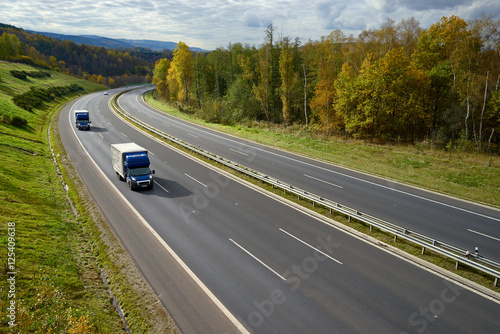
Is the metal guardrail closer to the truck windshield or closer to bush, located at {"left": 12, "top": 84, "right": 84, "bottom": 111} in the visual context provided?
the truck windshield

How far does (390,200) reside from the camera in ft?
66.8

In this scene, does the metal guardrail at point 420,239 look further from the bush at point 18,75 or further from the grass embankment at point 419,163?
the bush at point 18,75

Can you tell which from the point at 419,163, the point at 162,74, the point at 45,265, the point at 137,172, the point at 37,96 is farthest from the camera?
the point at 162,74

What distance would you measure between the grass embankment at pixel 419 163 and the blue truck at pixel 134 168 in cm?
1863

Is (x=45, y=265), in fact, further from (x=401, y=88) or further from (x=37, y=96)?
(x=37, y=96)

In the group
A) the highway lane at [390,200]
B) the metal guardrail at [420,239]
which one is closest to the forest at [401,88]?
the highway lane at [390,200]

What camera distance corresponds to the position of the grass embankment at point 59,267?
938 centimetres

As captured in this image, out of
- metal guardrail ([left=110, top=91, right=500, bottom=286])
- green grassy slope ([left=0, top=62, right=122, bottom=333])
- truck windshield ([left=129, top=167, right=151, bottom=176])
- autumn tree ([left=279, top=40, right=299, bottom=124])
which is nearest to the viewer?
green grassy slope ([left=0, top=62, right=122, bottom=333])

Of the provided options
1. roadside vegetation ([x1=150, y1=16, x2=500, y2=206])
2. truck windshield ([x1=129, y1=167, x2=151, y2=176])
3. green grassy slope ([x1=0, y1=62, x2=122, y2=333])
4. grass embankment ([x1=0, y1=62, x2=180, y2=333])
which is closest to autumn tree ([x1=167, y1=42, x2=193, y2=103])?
roadside vegetation ([x1=150, y1=16, x2=500, y2=206])

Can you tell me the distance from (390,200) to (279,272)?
1216cm

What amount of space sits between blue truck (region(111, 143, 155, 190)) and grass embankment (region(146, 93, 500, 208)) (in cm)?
1863

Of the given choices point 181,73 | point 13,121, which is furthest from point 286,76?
point 13,121

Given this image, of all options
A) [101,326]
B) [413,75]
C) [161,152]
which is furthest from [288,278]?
[413,75]

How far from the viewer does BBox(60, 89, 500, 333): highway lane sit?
988cm
